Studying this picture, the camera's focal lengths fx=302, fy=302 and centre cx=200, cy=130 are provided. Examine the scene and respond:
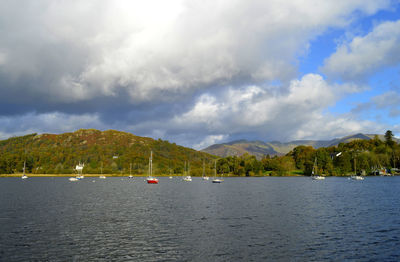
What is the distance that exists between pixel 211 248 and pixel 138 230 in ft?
48.5

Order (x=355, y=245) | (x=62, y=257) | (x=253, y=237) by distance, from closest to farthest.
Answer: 1. (x=62, y=257)
2. (x=355, y=245)
3. (x=253, y=237)

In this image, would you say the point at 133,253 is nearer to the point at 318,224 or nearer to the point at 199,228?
the point at 199,228

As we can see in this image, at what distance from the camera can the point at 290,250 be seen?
35594mm

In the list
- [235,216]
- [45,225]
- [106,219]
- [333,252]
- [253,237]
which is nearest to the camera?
[333,252]

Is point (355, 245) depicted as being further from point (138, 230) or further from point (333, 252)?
point (138, 230)

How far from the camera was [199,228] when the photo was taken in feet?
159

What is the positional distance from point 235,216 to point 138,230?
72.1ft

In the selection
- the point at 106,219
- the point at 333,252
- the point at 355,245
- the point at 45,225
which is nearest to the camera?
the point at 333,252

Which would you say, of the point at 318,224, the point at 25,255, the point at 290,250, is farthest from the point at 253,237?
the point at 25,255

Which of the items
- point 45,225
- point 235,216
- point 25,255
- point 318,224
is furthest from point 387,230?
point 45,225

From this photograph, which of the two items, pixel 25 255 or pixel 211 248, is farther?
pixel 211 248

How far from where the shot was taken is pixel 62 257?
105ft

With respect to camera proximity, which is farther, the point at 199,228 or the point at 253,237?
the point at 199,228

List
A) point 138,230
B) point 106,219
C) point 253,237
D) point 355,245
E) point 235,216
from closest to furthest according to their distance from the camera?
point 355,245 → point 253,237 → point 138,230 → point 106,219 → point 235,216
